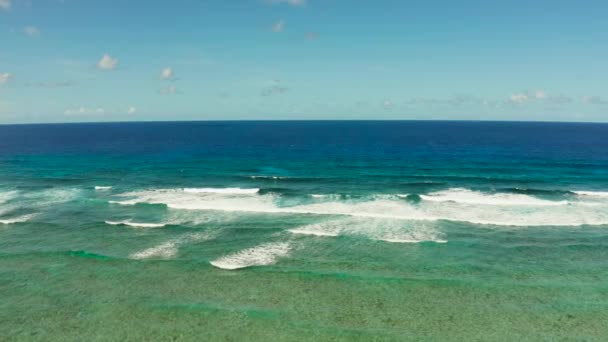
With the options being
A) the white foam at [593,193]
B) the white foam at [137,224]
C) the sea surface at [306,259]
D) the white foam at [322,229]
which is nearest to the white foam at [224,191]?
the sea surface at [306,259]

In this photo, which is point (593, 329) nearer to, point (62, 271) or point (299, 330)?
point (299, 330)

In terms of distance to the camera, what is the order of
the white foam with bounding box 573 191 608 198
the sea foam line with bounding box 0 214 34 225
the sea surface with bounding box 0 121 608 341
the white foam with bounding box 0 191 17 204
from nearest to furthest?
the sea surface with bounding box 0 121 608 341
the sea foam line with bounding box 0 214 34 225
the white foam with bounding box 0 191 17 204
the white foam with bounding box 573 191 608 198

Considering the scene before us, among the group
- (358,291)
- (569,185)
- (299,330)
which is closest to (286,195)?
(358,291)

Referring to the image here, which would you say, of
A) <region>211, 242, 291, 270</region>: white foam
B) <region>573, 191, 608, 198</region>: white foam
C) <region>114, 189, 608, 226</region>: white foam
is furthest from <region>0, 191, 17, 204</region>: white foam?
<region>573, 191, 608, 198</region>: white foam

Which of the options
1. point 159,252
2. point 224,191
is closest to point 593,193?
point 224,191

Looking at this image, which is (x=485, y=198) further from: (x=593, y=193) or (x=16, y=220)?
(x=16, y=220)

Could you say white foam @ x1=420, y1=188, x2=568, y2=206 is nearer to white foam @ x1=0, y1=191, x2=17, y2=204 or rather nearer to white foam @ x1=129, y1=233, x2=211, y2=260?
white foam @ x1=129, y1=233, x2=211, y2=260
